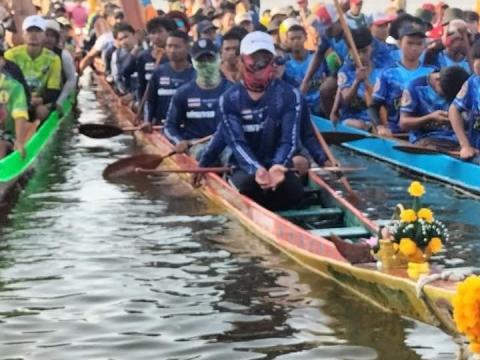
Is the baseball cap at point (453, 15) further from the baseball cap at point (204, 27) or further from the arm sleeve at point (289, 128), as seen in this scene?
the arm sleeve at point (289, 128)

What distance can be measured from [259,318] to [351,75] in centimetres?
831

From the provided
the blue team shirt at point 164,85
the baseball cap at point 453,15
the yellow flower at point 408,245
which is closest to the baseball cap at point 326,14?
the baseball cap at point 453,15

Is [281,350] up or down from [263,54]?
down

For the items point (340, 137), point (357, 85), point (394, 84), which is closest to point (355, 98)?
point (357, 85)

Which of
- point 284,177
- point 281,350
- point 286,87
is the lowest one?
point 281,350

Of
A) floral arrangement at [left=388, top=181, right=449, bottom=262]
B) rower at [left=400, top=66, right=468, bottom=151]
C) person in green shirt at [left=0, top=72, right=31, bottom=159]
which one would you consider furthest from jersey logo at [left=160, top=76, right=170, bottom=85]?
floral arrangement at [left=388, top=181, right=449, bottom=262]

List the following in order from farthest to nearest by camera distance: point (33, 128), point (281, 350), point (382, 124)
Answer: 1. point (382, 124)
2. point (33, 128)
3. point (281, 350)

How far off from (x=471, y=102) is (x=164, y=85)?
3.89 m

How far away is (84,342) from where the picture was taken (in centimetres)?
672

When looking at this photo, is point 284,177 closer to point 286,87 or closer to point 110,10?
point 286,87

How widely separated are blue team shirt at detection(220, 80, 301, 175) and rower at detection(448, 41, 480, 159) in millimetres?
2405

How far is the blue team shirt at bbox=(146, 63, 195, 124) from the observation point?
44.2ft

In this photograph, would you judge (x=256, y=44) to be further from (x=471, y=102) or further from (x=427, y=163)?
(x=427, y=163)

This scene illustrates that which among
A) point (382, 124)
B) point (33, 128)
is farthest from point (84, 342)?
point (382, 124)
